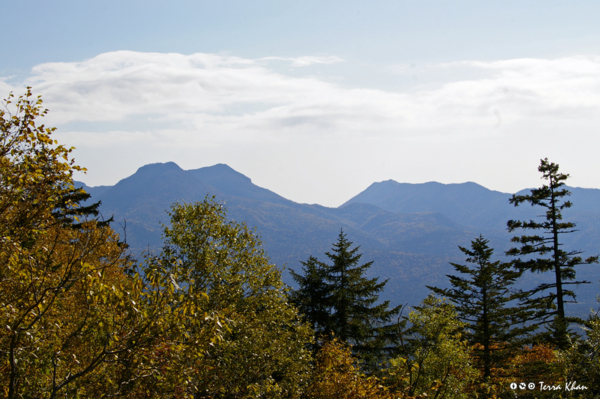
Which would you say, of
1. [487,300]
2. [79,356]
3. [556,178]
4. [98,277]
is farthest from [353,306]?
[98,277]

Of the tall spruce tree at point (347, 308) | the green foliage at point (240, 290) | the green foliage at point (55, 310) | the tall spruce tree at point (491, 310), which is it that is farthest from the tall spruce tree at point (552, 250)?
the green foliage at point (55, 310)

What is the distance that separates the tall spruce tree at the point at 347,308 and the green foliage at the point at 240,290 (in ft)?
53.7

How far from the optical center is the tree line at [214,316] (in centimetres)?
787

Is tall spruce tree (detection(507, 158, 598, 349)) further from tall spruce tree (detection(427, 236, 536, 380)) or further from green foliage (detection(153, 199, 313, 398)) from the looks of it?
green foliage (detection(153, 199, 313, 398))

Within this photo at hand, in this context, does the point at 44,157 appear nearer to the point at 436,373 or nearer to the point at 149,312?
the point at 149,312

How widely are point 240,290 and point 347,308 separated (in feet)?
73.5

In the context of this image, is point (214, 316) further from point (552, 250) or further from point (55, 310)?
point (552, 250)

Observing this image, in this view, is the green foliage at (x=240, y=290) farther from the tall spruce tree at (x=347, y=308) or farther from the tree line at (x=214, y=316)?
the tall spruce tree at (x=347, y=308)

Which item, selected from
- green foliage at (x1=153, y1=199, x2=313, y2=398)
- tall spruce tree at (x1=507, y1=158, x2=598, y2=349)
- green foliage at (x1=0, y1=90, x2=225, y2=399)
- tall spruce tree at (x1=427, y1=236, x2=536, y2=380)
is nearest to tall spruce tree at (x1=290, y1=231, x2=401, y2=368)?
tall spruce tree at (x1=427, y1=236, x2=536, y2=380)

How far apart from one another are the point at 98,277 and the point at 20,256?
6.67 ft

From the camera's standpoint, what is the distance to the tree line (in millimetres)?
7867

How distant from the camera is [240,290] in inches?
858

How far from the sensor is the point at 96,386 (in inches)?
332

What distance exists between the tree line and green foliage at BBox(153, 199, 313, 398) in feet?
0.27
